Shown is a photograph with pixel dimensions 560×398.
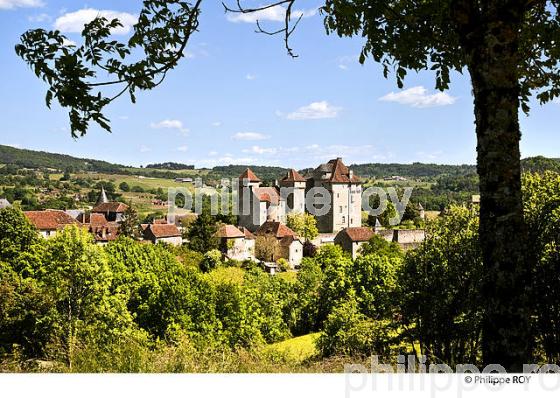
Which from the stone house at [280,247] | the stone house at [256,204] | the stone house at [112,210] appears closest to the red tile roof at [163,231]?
the stone house at [280,247]

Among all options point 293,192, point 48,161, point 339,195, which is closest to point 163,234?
point 293,192

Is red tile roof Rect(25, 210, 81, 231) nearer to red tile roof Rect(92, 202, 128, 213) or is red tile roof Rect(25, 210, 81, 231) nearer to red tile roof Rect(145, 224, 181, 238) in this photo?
red tile roof Rect(145, 224, 181, 238)

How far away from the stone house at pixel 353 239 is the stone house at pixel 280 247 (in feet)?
14.9

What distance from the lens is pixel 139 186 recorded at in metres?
112

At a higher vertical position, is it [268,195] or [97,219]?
[268,195]

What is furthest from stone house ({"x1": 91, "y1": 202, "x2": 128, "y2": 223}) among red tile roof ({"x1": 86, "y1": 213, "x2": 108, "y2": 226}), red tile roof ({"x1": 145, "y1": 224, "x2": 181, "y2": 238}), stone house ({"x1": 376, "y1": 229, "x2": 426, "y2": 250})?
stone house ({"x1": 376, "y1": 229, "x2": 426, "y2": 250})

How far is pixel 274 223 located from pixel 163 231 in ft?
38.6

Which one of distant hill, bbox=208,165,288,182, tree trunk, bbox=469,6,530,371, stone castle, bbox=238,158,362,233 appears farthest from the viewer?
distant hill, bbox=208,165,288,182

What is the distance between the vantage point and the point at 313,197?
67.5 meters

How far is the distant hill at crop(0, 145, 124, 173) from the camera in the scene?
10375cm

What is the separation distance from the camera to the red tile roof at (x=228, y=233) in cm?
4916

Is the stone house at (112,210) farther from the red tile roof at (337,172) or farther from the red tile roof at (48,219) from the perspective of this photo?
the red tile roof at (337,172)

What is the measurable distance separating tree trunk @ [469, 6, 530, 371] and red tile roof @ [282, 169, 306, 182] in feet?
208

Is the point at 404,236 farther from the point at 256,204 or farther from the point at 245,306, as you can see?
the point at 245,306
